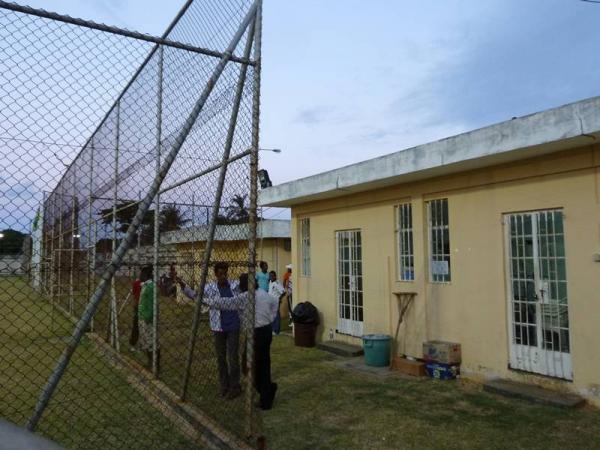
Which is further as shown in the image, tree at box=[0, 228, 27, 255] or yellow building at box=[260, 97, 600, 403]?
yellow building at box=[260, 97, 600, 403]

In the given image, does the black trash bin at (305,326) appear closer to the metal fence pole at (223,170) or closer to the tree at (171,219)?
the tree at (171,219)

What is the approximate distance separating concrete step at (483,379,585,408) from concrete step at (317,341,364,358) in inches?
118

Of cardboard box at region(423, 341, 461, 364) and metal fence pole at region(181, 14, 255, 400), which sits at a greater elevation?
metal fence pole at region(181, 14, 255, 400)

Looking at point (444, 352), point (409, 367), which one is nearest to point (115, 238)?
point (409, 367)

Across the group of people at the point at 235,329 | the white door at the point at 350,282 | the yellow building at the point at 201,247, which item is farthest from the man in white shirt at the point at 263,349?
the white door at the point at 350,282

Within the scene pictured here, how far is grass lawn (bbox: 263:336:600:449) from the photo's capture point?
5.18 meters

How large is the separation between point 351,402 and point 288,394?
0.92 metres

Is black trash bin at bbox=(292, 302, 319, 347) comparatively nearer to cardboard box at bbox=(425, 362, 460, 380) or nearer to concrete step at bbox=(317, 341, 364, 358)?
concrete step at bbox=(317, 341, 364, 358)

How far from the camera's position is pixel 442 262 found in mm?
8430

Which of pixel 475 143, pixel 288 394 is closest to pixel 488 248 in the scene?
pixel 475 143

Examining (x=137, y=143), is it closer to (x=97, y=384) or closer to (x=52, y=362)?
(x=97, y=384)

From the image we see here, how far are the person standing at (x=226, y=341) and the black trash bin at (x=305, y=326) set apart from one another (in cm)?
426

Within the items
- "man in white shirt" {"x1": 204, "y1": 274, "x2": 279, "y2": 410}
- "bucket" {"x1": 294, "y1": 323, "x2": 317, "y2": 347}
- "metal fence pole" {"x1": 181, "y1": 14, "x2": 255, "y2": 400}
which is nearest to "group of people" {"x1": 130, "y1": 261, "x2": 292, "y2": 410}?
"man in white shirt" {"x1": 204, "y1": 274, "x2": 279, "y2": 410}

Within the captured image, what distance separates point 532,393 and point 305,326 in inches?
208
